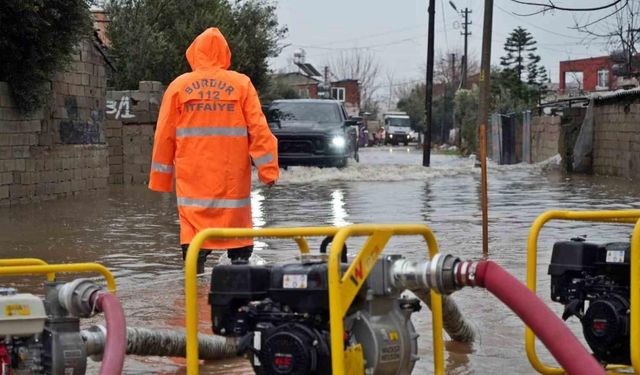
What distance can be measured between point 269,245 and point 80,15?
9.03m

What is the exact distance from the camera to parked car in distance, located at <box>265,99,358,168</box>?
27.5 metres

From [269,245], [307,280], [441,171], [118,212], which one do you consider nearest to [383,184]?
[441,171]

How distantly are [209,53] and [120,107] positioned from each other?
20170mm

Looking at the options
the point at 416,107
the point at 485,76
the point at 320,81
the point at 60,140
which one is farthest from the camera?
the point at 320,81

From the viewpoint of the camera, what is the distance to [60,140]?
22.3m

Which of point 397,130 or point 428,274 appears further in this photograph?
point 397,130

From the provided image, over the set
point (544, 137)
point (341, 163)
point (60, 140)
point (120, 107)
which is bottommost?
point (341, 163)

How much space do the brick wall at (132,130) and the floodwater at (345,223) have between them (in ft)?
5.20

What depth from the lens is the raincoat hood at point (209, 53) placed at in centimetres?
791

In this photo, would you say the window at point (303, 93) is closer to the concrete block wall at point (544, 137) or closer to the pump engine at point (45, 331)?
the concrete block wall at point (544, 137)

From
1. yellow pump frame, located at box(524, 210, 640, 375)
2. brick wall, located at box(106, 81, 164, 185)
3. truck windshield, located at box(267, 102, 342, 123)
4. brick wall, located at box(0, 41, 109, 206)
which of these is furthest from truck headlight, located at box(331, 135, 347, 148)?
yellow pump frame, located at box(524, 210, 640, 375)

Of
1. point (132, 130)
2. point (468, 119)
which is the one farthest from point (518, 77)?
point (132, 130)

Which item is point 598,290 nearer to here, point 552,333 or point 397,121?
point 552,333

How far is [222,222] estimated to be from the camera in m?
7.91
